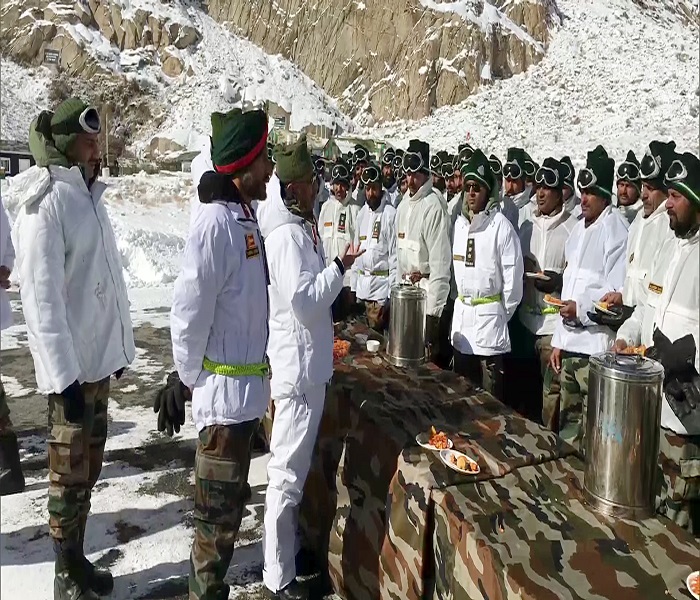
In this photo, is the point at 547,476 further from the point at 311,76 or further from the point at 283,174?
the point at 311,76

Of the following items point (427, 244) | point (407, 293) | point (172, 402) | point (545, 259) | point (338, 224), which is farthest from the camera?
point (338, 224)

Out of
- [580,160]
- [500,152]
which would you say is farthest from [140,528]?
[500,152]

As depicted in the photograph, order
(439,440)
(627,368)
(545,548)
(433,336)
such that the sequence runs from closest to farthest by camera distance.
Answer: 1. (545,548)
2. (627,368)
3. (439,440)
4. (433,336)

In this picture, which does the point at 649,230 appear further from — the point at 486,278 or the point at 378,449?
the point at 378,449

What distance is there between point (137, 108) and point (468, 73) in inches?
937

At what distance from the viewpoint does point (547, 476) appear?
83.3 inches

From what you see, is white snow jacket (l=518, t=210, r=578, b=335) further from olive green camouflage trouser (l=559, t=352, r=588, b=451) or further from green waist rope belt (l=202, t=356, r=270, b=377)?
green waist rope belt (l=202, t=356, r=270, b=377)

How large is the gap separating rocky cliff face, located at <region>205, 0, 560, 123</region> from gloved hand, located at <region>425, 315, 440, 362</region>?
1707 inches

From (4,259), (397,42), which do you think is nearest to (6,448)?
(4,259)

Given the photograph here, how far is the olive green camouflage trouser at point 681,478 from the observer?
264 centimetres

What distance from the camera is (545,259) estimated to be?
4.94 metres

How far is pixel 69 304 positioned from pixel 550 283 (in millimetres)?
3348

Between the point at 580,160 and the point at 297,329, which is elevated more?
the point at 580,160

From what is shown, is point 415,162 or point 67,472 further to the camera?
point 415,162
